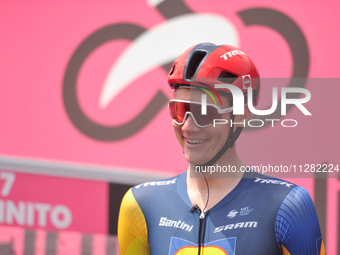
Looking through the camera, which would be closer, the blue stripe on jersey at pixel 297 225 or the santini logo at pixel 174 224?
the blue stripe on jersey at pixel 297 225

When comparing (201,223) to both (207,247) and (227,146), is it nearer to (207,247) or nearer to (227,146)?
(207,247)

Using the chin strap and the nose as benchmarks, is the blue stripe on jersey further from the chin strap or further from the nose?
the nose

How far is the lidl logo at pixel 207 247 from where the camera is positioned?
157 cm

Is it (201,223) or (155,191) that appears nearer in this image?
(201,223)

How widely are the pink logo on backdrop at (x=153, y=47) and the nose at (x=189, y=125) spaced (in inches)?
59.2

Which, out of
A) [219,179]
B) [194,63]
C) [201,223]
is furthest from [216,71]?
[201,223]

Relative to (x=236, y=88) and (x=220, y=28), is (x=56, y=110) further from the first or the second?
(x=236, y=88)

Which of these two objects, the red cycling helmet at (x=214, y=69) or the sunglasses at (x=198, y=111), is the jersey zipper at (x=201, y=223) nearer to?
the sunglasses at (x=198, y=111)

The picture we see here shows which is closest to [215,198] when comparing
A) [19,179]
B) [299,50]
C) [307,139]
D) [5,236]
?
[307,139]

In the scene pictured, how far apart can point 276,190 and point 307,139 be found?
4.05 feet

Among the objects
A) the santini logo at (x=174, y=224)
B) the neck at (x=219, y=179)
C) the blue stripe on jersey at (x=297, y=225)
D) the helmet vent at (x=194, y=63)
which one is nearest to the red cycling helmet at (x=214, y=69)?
the helmet vent at (x=194, y=63)

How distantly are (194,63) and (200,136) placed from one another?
0.34 metres

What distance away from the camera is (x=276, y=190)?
163cm

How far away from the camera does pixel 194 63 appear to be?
1.66 m
